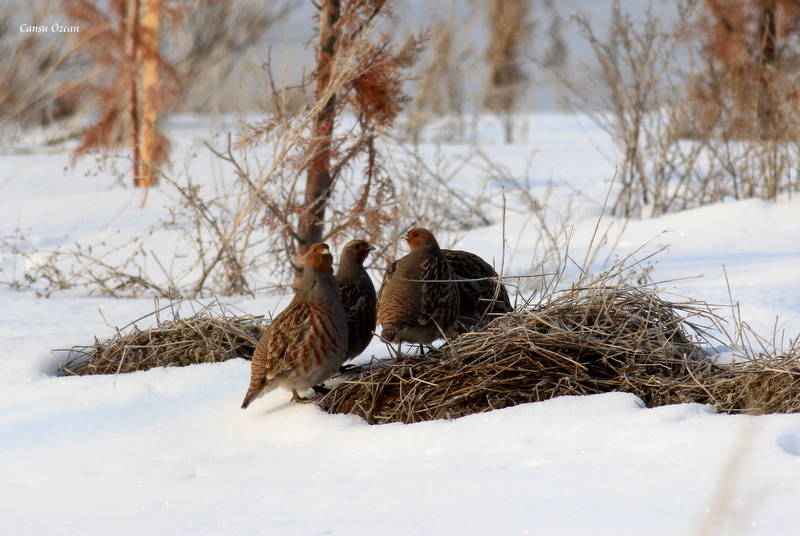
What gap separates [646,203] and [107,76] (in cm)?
767

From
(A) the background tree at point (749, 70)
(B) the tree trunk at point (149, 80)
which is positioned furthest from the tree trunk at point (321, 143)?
(B) the tree trunk at point (149, 80)

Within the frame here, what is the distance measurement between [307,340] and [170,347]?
1.10 metres

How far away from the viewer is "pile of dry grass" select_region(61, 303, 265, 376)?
3.63 metres

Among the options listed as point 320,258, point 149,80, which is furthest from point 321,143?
point 149,80

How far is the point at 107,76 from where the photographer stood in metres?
11.5

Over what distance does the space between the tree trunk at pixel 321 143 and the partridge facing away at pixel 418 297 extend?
180 cm

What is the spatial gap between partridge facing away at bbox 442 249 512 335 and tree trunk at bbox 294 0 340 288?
160 centimetres

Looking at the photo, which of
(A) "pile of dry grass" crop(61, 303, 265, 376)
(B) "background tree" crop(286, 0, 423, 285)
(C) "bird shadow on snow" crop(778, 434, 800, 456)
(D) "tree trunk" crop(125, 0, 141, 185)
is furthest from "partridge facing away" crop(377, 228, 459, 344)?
(D) "tree trunk" crop(125, 0, 141, 185)

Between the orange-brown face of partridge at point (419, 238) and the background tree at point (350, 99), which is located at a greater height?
the background tree at point (350, 99)

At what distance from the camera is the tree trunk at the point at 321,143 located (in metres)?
5.22

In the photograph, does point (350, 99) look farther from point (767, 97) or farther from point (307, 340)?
point (767, 97)

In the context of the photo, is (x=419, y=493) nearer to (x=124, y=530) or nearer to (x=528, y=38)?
(x=124, y=530)

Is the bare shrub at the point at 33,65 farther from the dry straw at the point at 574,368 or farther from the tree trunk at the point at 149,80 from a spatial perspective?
the dry straw at the point at 574,368

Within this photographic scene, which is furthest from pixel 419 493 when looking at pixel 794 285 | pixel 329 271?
pixel 794 285
